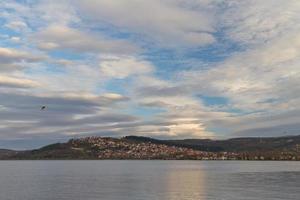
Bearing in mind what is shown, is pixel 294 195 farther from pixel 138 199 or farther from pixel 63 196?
pixel 63 196

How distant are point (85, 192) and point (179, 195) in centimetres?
1943

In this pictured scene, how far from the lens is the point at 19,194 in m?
88.9

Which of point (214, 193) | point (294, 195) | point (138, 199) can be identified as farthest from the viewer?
point (214, 193)

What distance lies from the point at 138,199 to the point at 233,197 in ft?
55.3

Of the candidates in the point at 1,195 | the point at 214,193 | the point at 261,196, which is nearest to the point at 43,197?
the point at 1,195

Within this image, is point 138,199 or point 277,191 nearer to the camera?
point 138,199

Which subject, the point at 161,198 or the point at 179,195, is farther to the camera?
the point at 179,195

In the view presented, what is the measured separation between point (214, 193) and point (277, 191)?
1332cm

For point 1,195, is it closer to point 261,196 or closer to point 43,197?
point 43,197

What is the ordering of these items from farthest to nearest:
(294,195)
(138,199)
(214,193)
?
1. (214,193)
2. (294,195)
3. (138,199)

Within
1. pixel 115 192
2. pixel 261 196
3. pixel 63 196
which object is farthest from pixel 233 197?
pixel 63 196

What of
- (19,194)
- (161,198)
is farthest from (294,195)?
(19,194)

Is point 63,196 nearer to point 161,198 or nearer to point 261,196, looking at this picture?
point 161,198

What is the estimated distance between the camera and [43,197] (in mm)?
83375
